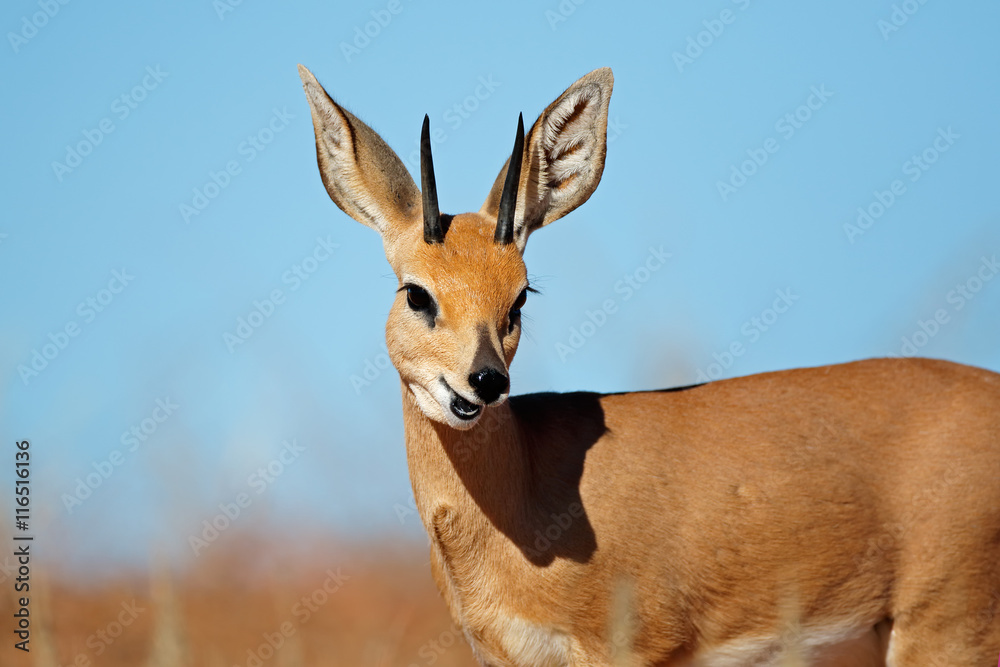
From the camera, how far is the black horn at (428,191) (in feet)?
23.4

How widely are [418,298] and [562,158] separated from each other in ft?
6.12

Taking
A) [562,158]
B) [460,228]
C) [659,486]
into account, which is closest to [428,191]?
[460,228]

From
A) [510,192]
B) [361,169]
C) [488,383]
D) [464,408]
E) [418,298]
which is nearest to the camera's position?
[488,383]

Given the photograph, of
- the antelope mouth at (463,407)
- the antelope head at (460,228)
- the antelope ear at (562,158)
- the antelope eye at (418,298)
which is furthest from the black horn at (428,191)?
the antelope mouth at (463,407)

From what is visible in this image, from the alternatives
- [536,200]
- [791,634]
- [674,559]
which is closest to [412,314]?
[536,200]

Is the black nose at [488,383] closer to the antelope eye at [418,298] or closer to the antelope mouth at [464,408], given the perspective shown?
the antelope mouth at [464,408]

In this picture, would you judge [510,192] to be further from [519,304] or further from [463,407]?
[463,407]

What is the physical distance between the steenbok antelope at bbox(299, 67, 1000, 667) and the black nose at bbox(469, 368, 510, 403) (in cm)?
34

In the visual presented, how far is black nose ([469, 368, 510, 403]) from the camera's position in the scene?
20.6ft

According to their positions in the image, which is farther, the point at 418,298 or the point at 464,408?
the point at 418,298

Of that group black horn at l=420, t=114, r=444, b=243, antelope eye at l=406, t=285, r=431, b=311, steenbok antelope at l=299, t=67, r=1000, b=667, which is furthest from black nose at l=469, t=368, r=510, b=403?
black horn at l=420, t=114, r=444, b=243

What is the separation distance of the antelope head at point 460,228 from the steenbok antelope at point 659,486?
2cm

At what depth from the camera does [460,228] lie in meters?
7.45

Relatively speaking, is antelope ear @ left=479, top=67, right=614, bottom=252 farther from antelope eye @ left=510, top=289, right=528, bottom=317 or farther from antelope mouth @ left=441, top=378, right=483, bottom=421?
antelope mouth @ left=441, top=378, right=483, bottom=421
